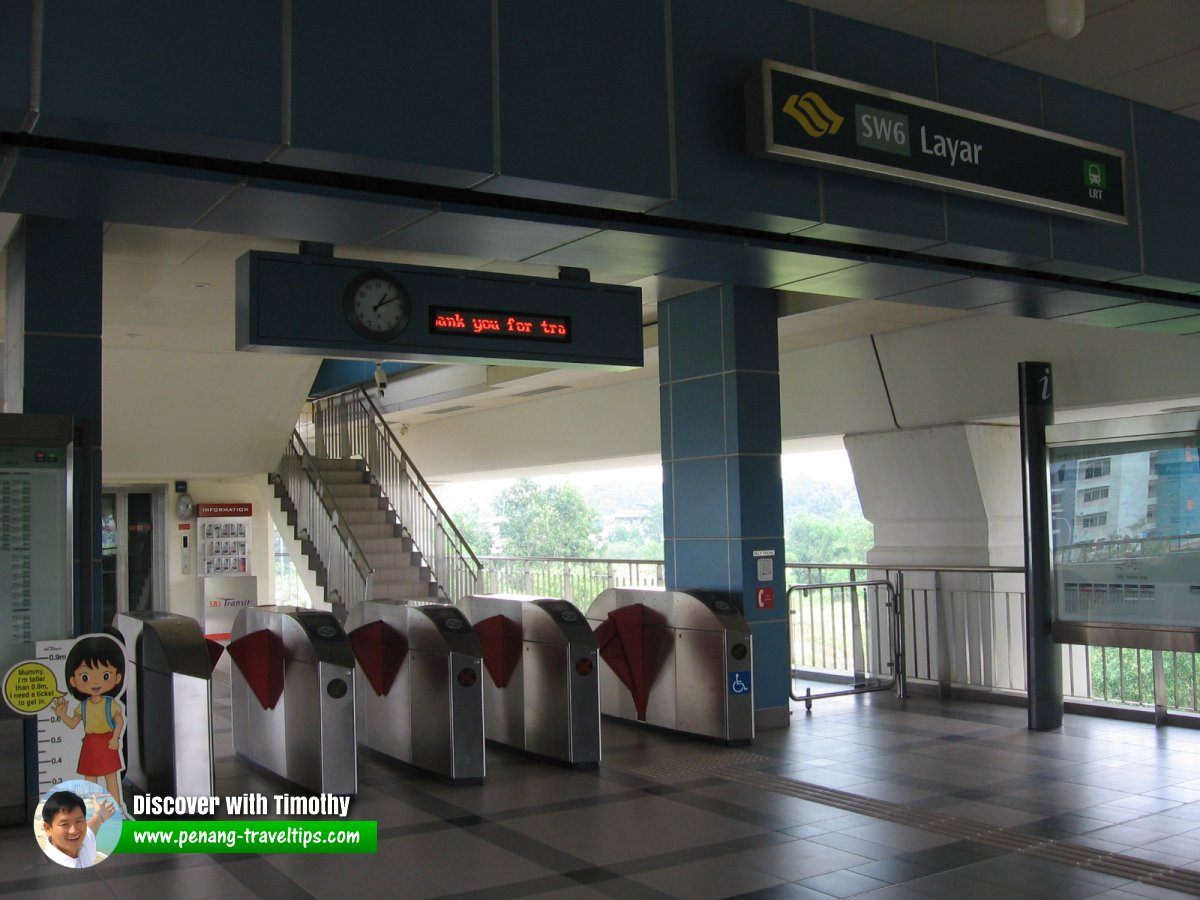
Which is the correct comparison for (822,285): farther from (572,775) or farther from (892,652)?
(892,652)

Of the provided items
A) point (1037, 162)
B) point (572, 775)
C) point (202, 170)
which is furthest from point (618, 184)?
point (572, 775)

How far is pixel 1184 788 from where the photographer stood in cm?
621

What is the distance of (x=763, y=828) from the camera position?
547 centimetres

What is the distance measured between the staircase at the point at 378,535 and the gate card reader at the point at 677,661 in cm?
443

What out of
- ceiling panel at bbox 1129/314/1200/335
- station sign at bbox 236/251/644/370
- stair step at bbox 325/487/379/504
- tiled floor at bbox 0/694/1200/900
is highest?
ceiling panel at bbox 1129/314/1200/335

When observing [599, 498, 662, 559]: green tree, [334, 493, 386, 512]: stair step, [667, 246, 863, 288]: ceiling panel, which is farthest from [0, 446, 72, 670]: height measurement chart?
[599, 498, 662, 559]: green tree

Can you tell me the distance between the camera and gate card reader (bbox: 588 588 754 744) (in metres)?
7.66

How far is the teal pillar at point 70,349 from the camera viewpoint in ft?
20.0

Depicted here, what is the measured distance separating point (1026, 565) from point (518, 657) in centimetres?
389

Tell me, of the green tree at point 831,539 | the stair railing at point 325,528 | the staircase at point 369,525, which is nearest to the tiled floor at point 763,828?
the stair railing at point 325,528

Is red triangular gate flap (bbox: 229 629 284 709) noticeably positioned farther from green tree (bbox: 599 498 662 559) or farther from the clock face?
green tree (bbox: 599 498 662 559)

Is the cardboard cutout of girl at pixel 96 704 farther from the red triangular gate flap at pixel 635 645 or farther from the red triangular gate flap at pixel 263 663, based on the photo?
the red triangular gate flap at pixel 635 645

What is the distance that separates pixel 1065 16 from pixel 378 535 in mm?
10793

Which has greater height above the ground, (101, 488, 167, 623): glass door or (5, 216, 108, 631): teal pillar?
Answer: (5, 216, 108, 631): teal pillar
